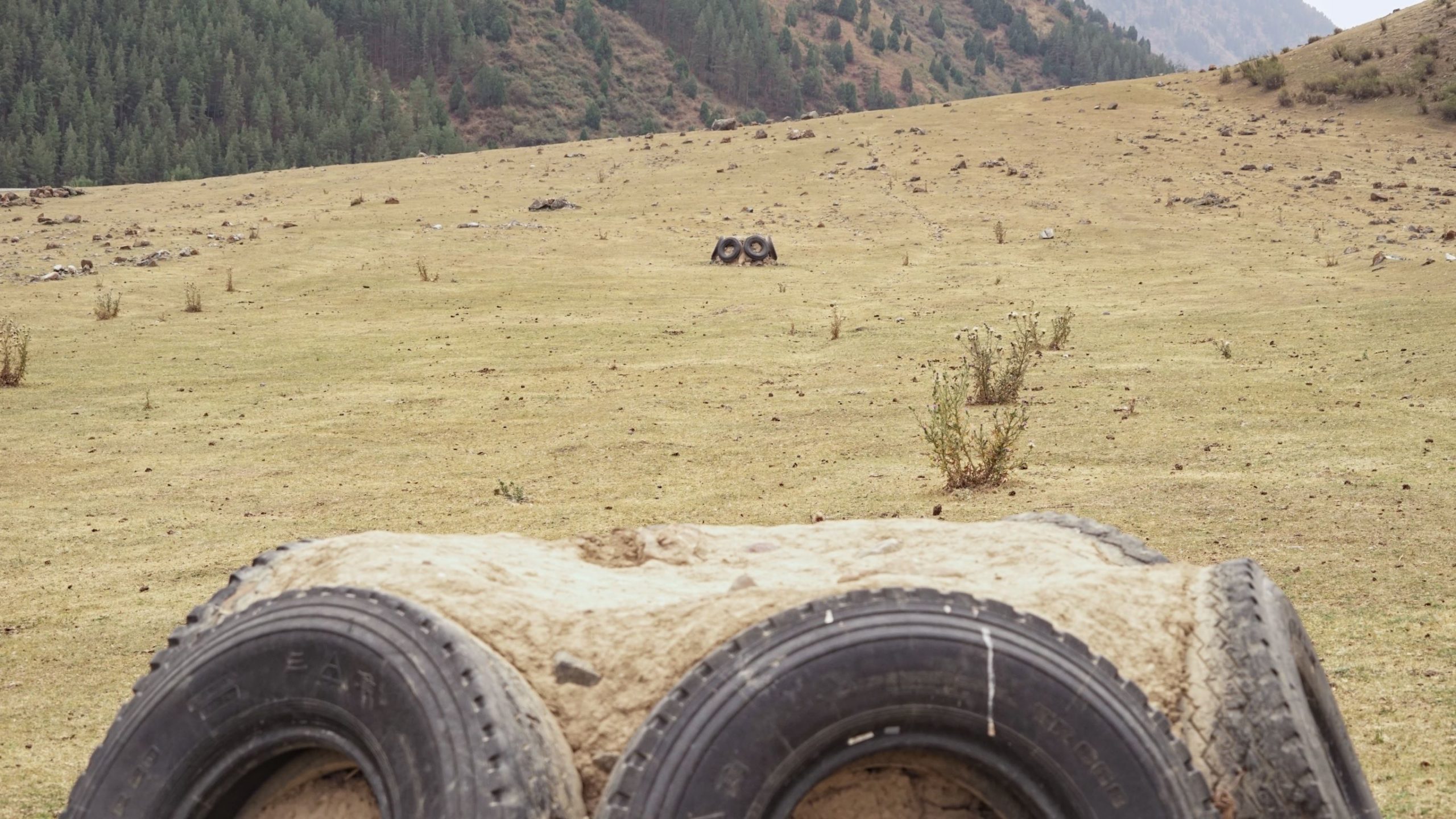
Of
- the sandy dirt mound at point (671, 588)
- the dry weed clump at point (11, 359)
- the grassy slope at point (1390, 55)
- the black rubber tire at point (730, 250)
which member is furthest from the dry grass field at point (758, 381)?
the sandy dirt mound at point (671, 588)

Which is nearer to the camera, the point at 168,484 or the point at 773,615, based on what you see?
the point at 773,615

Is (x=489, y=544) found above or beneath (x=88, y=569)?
above

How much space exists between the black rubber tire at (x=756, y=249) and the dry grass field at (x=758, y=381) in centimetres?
91

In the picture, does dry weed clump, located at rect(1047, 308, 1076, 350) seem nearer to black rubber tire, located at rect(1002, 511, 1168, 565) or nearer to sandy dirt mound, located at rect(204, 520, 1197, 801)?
black rubber tire, located at rect(1002, 511, 1168, 565)

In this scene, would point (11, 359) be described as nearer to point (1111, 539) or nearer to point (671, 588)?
point (671, 588)

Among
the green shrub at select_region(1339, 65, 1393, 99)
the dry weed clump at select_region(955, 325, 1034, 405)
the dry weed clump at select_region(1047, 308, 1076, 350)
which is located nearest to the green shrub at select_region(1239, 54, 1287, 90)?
the green shrub at select_region(1339, 65, 1393, 99)

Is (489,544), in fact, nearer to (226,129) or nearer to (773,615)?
(773,615)

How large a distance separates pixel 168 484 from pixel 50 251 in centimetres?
1779

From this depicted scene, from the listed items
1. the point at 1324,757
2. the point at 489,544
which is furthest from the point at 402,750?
the point at 1324,757

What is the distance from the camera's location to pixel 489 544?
400cm

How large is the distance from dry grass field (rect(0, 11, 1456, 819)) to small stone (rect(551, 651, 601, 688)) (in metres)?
2.38

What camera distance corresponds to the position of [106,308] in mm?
18672

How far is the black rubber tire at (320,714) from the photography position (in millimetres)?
2842

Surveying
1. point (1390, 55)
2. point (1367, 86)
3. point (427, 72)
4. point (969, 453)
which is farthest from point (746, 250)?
point (427, 72)
